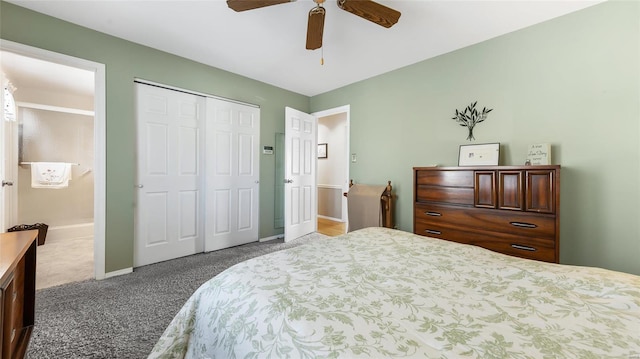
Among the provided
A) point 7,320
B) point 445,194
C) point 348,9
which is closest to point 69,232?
point 7,320

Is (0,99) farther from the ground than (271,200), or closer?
farther from the ground

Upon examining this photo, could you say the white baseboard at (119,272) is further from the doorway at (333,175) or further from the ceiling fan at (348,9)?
the doorway at (333,175)

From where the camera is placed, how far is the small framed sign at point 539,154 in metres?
2.15

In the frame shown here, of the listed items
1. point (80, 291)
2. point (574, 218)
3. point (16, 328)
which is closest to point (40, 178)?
point (80, 291)

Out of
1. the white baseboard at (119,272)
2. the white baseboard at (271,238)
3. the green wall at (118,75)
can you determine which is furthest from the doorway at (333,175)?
the white baseboard at (119,272)

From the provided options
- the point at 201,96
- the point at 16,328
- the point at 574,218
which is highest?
the point at 201,96

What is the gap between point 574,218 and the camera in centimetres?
212

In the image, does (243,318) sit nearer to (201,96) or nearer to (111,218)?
(111,218)

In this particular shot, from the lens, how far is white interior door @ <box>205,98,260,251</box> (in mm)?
3322

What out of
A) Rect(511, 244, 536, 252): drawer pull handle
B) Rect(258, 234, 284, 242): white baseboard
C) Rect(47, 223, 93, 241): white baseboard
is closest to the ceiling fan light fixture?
Rect(511, 244, 536, 252): drawer pull handle

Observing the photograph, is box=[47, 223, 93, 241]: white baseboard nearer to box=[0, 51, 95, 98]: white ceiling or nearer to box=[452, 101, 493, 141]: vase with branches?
box=[0, 51, 95, 98]: white ceiling

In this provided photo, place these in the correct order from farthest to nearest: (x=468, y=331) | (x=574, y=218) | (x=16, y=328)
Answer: (x=574, y=218) → (x=16, y=328) → (x=468, y=331)

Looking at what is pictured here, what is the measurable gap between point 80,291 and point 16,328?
1153 mm

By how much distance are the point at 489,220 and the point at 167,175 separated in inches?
137
